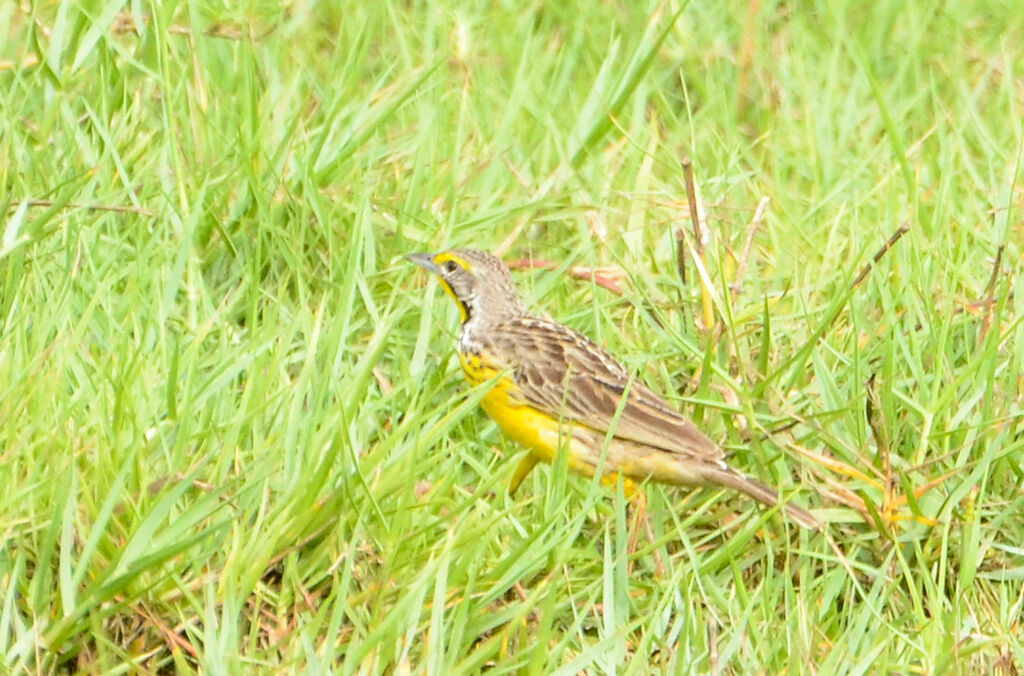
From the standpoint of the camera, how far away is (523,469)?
588 centimetres

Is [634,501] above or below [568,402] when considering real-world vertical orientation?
below

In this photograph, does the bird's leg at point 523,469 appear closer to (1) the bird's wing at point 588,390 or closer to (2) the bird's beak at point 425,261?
(1) the bird's wing at point 588,390

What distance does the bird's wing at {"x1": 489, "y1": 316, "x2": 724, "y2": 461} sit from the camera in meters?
5.70

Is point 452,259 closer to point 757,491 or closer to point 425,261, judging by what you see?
point 425,261

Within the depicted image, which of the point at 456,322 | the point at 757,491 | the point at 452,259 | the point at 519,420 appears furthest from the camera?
the point at 456,322

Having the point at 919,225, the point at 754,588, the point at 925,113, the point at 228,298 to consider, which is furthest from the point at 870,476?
the point at 925,113

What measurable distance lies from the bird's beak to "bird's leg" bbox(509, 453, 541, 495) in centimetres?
83

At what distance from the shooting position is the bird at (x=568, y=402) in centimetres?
564

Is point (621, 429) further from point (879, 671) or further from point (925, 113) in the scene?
point (925, 113)

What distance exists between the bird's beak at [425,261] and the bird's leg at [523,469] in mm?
831

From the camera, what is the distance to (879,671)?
5.00 metres

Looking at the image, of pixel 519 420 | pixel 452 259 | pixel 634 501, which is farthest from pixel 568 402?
pixel 452 259

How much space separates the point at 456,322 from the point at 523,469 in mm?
888

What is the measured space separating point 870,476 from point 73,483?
7.70 feet
